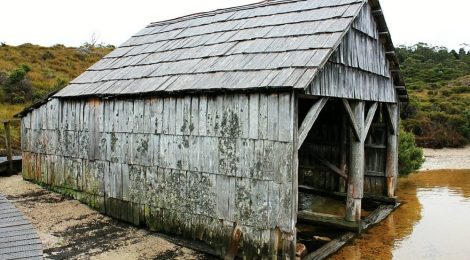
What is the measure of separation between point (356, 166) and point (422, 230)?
249 centimetres

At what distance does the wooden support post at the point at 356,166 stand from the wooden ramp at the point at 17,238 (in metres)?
6.66

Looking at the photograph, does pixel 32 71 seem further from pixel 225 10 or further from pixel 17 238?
pixel 17 238

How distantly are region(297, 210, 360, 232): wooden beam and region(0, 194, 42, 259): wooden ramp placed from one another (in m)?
6.51

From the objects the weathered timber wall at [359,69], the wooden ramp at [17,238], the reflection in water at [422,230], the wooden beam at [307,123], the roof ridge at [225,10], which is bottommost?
the reflection in water at [422,230]

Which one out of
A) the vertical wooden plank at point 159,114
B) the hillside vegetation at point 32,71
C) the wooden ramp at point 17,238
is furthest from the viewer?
the hillside vegetation at point 32,71

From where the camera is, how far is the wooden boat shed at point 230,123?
698 cm

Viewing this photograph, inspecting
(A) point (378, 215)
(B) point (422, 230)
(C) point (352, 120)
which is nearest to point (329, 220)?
(A) point (378, 215)

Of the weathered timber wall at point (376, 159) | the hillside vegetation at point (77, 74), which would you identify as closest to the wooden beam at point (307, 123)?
the weathered timber wall at point (376, 159)

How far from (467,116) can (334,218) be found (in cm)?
2394

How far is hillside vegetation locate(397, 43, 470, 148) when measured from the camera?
2835cm

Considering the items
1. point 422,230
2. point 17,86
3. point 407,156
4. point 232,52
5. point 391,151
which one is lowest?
point 422,230

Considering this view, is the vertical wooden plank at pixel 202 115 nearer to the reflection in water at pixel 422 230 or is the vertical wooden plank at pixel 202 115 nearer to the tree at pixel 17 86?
the reflection in water at pixel 422 230

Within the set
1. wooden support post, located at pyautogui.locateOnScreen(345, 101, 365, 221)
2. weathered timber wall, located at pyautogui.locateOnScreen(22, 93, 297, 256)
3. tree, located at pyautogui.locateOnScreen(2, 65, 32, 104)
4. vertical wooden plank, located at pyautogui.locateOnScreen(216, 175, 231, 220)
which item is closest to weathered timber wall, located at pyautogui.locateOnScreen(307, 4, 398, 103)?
wooden support post, located at pyautogui.locateOnScreen(345, 101, 365, 221)

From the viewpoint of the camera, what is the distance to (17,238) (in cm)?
602
